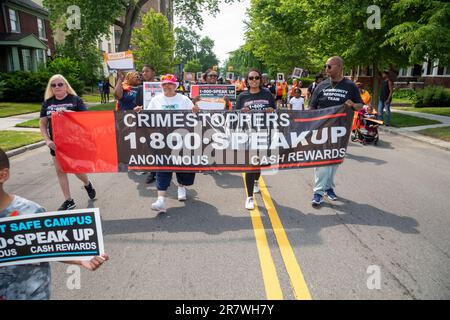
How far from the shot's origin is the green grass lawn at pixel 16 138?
414 inches

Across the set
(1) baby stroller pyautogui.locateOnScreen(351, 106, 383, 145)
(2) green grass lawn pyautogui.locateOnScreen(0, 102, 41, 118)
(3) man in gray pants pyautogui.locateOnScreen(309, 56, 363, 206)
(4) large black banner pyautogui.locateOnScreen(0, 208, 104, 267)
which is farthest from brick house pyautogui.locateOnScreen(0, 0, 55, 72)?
(4) large black banner pyautogui.locateOnScreen(0, 208, 104, 267)

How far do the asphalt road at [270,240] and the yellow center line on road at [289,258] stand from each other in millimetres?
12

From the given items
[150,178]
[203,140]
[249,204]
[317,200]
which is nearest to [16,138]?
[150,178]

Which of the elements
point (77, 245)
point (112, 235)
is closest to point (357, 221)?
point (112, 235)

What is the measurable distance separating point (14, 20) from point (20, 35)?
2450 mm

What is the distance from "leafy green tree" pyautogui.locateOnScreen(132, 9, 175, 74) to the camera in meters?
48.2

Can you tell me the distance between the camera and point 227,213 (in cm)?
536

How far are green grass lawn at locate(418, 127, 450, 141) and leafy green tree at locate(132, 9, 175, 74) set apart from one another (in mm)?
40426

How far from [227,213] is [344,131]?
7.24 feet

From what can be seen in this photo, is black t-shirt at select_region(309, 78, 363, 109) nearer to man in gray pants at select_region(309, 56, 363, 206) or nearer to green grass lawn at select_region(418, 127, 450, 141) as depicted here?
man in gray pants at select_region(309, 56, 363, 206)

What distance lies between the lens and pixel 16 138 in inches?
458

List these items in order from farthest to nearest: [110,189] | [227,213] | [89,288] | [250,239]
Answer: [110,189] < [227,213] < [250,239] < [89,288]
